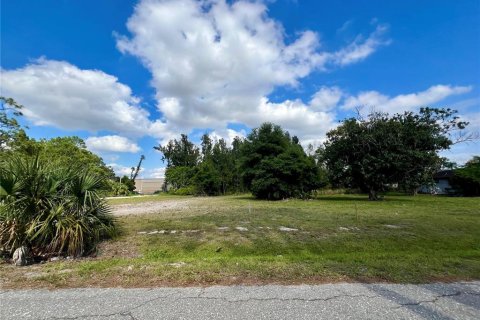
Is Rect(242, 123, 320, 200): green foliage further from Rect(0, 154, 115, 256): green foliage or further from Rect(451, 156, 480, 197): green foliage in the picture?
Rect(451, 156, 480, 197): green foliage

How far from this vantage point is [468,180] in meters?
31.8

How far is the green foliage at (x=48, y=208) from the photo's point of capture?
621cm

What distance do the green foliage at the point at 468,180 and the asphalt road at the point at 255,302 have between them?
34.3 metres

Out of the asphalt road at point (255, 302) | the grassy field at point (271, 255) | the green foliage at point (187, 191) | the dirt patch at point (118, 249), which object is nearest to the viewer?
the asphalt road at point (255, 302)

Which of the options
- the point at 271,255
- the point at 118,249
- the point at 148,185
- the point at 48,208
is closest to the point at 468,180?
the point at 271,255

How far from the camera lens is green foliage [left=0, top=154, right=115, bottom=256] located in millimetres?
6215

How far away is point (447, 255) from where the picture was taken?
5.90 metres

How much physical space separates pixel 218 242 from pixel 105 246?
269 cm

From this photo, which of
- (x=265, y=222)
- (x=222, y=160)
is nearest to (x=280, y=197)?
(x=265, y=222)

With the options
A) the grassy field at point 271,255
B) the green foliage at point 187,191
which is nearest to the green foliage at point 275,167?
the grassy field at point 271,255

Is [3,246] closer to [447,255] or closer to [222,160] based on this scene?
[447,255]

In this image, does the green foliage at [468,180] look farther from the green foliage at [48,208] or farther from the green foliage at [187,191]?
the green foliage at [48,208]

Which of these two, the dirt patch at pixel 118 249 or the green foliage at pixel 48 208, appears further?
the dirt patch at pixel 118 249

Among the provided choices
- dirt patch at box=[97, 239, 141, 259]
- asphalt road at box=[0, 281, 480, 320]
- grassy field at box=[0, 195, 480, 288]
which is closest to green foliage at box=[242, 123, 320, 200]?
grassy field at box=[0, 195, 480, 288]
